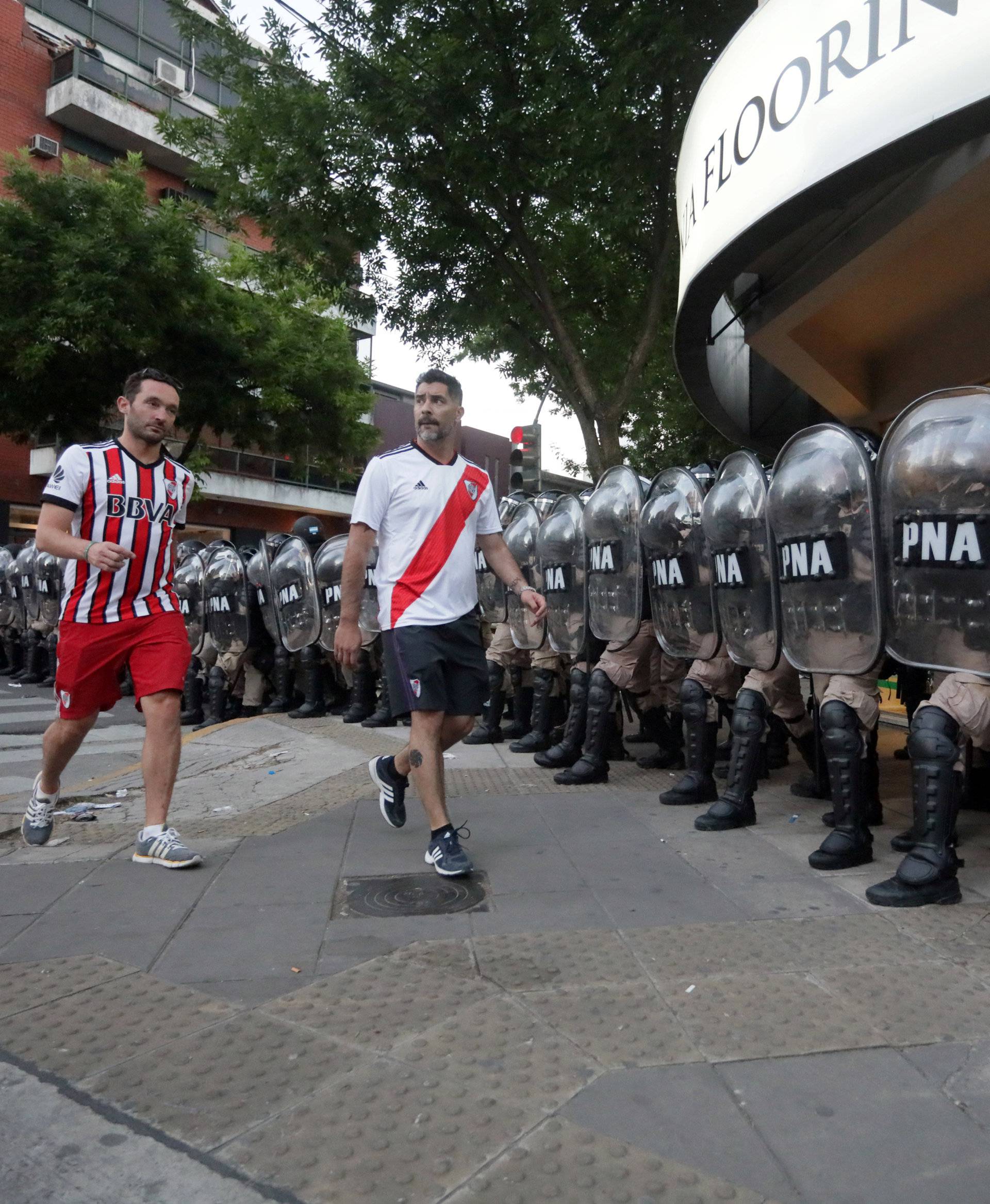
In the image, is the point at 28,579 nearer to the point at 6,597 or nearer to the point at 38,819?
the point at 6,597

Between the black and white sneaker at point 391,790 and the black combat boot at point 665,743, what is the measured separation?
2.02 metres

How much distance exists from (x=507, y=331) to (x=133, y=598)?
816 centimetres

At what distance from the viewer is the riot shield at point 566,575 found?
5.64 metres

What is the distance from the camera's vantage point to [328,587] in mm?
7910

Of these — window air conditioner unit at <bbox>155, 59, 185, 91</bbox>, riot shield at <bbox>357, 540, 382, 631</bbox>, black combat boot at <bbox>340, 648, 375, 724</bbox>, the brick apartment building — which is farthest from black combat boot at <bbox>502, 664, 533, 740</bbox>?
window air conditioner unit at <bbox>155, 59, 185, 91</bbox>

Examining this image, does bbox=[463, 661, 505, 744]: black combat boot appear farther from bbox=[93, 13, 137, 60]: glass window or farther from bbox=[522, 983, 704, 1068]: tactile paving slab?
bbox=[93, 13, 137, 60]: glass window

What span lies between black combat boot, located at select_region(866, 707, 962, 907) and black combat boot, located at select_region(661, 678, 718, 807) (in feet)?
4.64

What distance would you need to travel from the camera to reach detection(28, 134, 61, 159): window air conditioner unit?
2462 centimetres

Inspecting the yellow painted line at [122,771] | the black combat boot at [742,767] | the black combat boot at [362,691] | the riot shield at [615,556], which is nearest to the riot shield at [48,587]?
the yellow painted line at [122,771]

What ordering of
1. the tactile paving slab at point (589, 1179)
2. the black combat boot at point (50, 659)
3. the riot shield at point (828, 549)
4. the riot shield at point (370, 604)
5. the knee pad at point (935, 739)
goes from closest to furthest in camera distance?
the tactile paving slab at point (589, 1179) → the knee pad at point (935, 739) → the riot shield at point (828, 549) → the riot shield at point (370, 604) → the black combat boot at point (50, 659)

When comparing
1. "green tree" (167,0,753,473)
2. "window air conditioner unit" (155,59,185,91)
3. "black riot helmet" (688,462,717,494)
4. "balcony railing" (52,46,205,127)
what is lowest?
"black riot helmet" (688,462,717,494)

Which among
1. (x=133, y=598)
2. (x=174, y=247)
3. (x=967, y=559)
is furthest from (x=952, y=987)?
(x=174, y=247)

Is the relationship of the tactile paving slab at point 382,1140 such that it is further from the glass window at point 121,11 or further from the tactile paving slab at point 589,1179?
the glass window at point 121,11

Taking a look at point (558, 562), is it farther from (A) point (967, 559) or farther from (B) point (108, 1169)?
(B) point (108, 1169)
